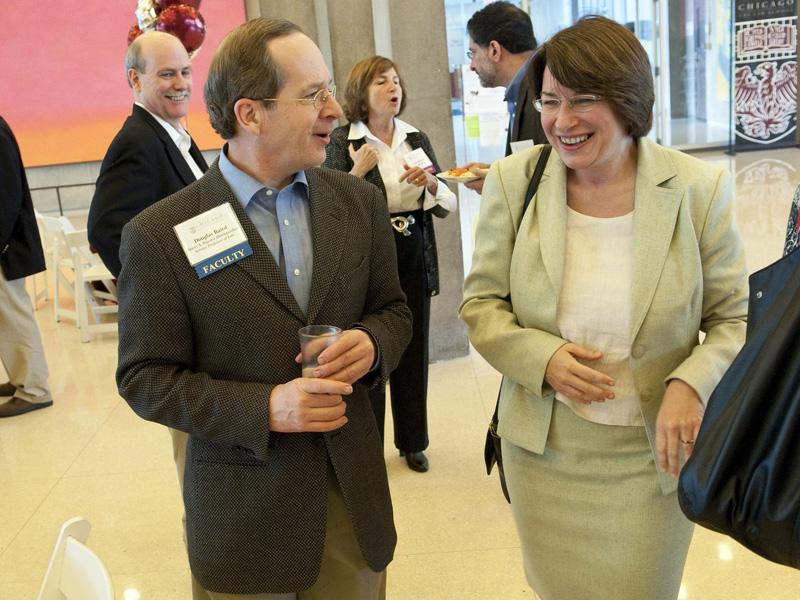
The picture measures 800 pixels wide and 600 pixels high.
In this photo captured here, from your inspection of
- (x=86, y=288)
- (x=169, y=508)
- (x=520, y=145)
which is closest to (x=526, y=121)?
(x=520, y=145)

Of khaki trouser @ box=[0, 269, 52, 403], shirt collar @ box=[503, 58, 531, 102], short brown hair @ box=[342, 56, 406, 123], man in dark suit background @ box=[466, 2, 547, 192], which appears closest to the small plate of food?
man in dark suit background @ box=[466, 2, 547, 192]

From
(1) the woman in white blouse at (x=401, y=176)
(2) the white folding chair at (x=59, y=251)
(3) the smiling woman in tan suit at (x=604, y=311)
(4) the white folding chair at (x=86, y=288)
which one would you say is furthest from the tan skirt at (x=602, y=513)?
(2) the white folding chair at (x=59, y=251)

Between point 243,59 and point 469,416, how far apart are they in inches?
125

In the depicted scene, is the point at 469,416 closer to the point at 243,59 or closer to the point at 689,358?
the point at 689,358

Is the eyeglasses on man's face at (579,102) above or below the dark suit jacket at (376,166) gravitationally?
above

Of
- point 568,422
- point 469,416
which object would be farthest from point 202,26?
point 568,422

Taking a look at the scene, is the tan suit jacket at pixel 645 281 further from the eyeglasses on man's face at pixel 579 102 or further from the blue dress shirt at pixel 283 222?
the blue dress shirt at pixel 283 222

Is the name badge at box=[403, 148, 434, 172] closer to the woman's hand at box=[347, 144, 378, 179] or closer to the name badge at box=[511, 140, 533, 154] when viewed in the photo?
the woman's hand at box=[347, 144, 378, 179]

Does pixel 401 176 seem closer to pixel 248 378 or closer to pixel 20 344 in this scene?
pixel 248 378

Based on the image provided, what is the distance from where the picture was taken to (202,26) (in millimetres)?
4473

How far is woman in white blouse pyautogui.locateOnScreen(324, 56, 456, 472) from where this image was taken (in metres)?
3.75

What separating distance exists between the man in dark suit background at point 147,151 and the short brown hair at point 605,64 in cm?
163

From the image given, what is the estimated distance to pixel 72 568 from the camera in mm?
1647

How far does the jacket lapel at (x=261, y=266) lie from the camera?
5.66 ft
